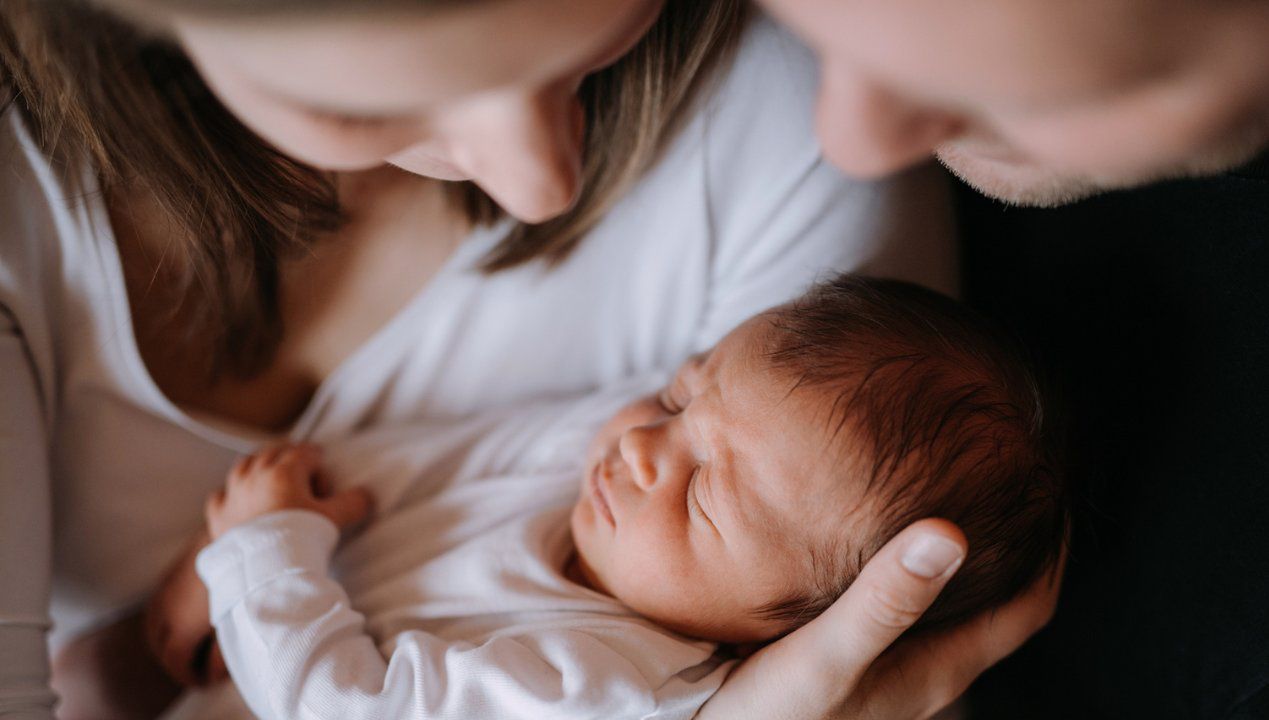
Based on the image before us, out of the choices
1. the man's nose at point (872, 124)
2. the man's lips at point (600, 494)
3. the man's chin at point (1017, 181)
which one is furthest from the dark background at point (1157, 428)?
the man's lips at point (600, 494)

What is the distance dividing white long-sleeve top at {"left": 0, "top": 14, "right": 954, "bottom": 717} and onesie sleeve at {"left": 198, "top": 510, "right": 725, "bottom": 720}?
172mm

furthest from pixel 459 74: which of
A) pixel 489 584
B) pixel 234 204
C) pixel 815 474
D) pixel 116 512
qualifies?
pixel 116 512

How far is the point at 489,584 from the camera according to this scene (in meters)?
1.00

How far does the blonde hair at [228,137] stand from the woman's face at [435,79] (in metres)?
0.02

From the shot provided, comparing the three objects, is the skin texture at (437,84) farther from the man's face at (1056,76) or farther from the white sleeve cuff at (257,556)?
the white sleeve cuff at (257,556)

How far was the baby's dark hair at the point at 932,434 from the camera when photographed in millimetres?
849

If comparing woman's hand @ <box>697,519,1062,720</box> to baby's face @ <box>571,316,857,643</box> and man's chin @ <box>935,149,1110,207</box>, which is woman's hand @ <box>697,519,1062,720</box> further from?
man's chin @ <box>935,149,1110,207</box>

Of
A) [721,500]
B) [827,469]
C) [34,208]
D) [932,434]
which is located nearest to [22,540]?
[34,208]

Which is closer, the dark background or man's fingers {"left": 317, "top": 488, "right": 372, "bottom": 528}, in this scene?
A: the dark background

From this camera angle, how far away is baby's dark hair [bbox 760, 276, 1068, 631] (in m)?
0.85

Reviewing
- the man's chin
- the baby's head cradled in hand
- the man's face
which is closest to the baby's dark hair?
the baby's head cradled in hand

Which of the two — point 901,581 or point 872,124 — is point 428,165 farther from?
point 901,581

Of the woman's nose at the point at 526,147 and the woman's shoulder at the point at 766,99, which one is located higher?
the woman's nose at the point at 526,147

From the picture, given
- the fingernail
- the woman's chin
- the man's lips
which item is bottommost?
the man's lips
